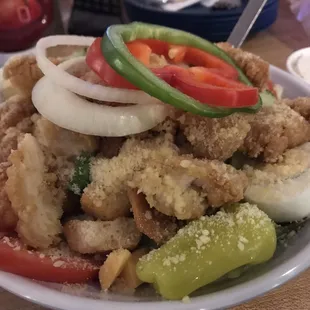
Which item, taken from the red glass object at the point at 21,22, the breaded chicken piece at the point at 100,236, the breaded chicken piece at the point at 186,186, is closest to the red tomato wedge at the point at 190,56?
the breaded chicken piece at the point at 186,186

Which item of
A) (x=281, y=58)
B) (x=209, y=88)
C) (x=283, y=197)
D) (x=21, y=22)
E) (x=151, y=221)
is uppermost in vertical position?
(x=209, y=88)

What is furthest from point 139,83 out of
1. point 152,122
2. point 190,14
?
point 190,14

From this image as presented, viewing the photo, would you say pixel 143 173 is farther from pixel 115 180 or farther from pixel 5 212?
pixel 5 212

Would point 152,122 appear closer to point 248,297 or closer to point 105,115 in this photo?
point 105,115

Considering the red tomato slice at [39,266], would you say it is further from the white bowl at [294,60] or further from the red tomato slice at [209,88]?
the white bowl at [294,60]

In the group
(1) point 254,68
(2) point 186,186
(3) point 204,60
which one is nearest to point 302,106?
(1) point 254,68

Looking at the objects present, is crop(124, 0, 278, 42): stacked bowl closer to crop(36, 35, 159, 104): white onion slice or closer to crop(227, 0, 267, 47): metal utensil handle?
crop(227, 0, 267, 47): metal utensil handle
